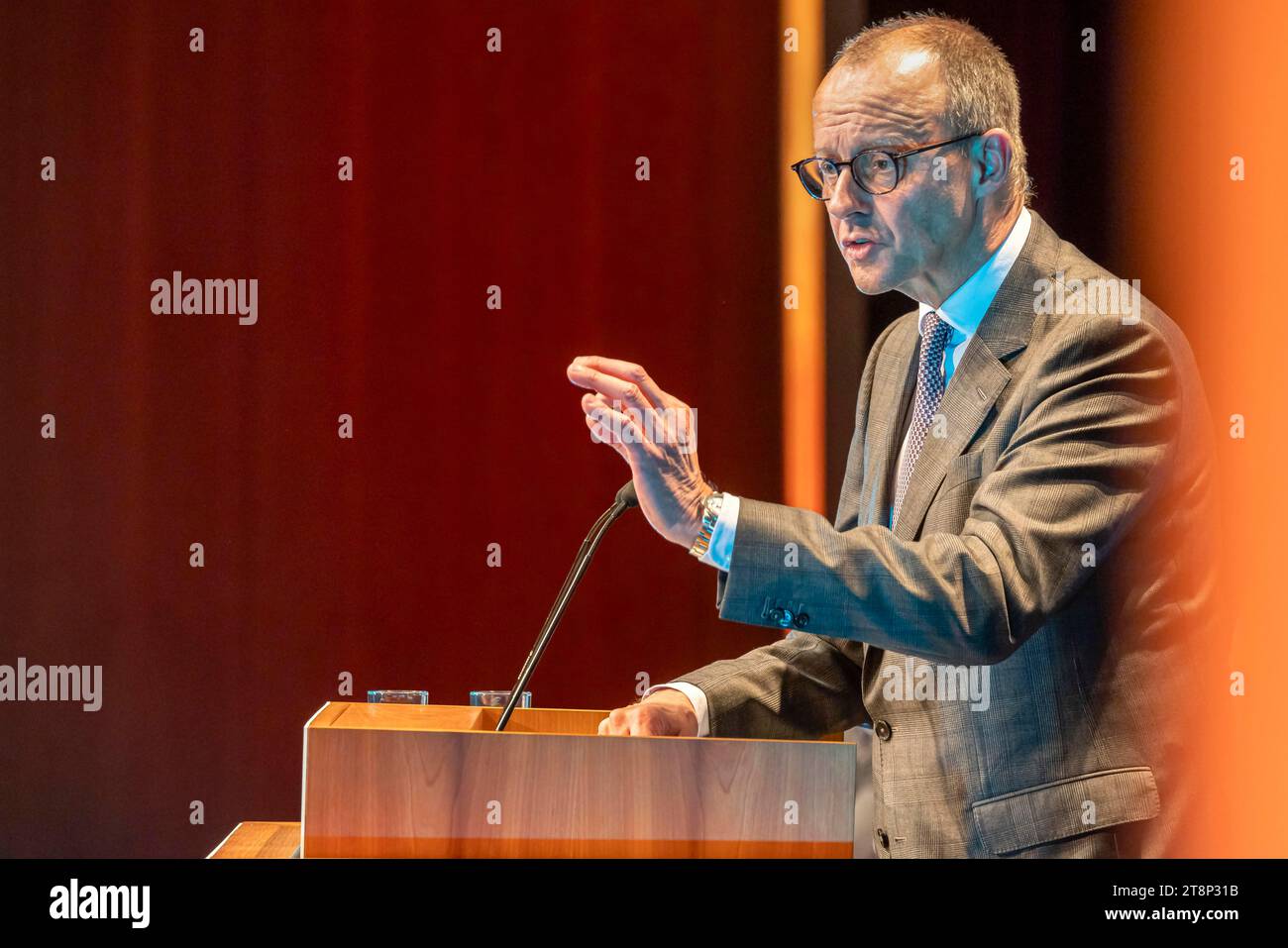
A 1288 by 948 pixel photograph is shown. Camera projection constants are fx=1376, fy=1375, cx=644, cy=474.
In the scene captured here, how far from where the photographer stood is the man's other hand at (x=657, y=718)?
1710mm

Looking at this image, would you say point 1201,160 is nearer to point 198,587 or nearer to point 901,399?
point 901,399

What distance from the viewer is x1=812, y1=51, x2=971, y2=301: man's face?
1988 millimetres

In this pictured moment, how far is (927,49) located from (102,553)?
2386 millimetres

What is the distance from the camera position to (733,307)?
359 centimetres

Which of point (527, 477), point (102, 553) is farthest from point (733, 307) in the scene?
point (102, 553)

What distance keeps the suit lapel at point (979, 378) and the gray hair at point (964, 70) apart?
173 mm

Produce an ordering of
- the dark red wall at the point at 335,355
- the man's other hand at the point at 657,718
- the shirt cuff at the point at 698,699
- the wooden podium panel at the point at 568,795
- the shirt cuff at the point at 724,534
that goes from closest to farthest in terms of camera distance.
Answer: the wooden podium panel at the point at 568,795
the shirt cuff at the point at 724,534
the man's other hand at the point at 657,718
the shirt cuff at the point at 698,699
the dark red wall at the point at 335,355

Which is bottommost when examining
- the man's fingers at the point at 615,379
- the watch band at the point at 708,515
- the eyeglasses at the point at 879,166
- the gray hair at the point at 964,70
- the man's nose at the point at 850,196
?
the watch band at the point at 708,515

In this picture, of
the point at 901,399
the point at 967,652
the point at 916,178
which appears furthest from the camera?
the point at 901,399

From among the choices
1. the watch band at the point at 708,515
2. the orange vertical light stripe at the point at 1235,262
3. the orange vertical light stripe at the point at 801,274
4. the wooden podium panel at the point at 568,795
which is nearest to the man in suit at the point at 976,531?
the watch band at the point at 708,515

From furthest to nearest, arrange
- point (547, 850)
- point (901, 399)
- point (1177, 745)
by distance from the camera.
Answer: point (901, 399)
point (1177, 745)
point (547, 850)

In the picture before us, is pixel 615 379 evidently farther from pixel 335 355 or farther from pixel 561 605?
pixel 335 355

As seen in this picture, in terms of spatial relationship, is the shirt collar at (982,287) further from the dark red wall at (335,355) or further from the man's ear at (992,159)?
the dark red wall at (335,355)

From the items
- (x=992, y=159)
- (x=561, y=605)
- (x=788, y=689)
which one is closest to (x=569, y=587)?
(x=561, y=605)
